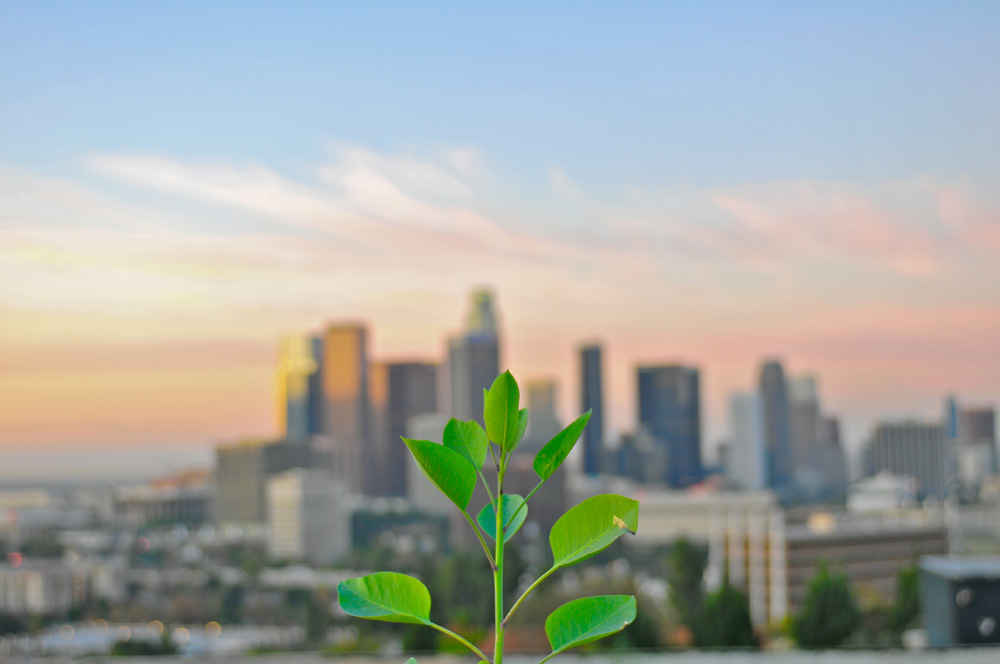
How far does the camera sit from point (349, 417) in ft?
28.5

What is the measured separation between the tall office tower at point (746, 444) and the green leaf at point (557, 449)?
8.10 m

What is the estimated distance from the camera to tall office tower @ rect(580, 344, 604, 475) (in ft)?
25.2

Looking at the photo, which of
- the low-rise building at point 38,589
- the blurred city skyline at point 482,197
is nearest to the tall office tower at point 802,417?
the blurred city skyline at point 482,197

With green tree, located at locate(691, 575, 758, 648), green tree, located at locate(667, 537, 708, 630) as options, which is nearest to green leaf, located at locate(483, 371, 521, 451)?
green tree, located at locate(691, 575, 758, 648)

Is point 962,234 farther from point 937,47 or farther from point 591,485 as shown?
point 591,485

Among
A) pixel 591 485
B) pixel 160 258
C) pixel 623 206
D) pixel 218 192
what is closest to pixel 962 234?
pixel 623 206

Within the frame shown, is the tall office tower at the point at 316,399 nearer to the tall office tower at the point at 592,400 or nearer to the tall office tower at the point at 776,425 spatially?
the tall office tower at the point at 592,400

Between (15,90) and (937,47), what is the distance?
5.94 meters

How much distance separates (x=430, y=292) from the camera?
7.27m

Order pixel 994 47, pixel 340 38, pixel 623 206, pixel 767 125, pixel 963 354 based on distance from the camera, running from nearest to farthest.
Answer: pixel 340 38, pixel 994 47, pixel 767 125, pixel 623 206, pixel 963 354

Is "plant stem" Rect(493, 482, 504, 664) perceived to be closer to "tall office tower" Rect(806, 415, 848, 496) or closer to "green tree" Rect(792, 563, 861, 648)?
"green tree" Rect(792, 563, 861, 648)

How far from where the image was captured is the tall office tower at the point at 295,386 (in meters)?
7.53

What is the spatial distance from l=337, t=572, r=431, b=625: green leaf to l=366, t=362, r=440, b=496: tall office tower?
25.1ft

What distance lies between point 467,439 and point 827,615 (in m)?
6.21
